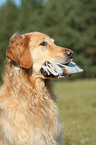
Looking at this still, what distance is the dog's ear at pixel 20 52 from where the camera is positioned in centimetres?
367

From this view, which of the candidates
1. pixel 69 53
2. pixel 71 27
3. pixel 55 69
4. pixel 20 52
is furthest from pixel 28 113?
pixel 71 27

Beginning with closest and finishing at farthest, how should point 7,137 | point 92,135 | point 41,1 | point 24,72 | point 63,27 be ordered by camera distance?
point 7,137, point 24,72, point 92,135, point 63,27, point 41,1

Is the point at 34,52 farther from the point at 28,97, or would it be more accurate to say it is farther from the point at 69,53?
the point at 28,97

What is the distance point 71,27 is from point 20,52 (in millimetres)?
38177

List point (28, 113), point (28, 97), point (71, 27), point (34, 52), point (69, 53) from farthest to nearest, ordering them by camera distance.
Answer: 1. point (71, 27)
2. point (34, 52)
3. point (69, 53)
4. point (28, 97)
5. point (28, 113)

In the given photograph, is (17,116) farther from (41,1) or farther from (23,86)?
(41,1)

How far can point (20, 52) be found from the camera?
12.3 ft

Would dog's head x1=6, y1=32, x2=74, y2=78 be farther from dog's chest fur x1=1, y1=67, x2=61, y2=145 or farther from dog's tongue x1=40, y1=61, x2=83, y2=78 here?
dog's chest fur x1=1, y1=67, x2=61, y2=145

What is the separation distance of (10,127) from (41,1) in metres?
50.5

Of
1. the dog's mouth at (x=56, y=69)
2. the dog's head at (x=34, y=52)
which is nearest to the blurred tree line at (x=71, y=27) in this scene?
the dog's head at (x=34, y=52)

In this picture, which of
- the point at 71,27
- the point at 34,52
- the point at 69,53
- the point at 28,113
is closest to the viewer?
the point at 28,113

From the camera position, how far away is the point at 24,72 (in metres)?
3.79

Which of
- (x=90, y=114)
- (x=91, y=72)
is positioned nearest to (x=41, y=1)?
(x=91, y=72)

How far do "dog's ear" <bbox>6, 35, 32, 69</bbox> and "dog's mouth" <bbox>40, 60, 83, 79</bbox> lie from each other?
310mm
